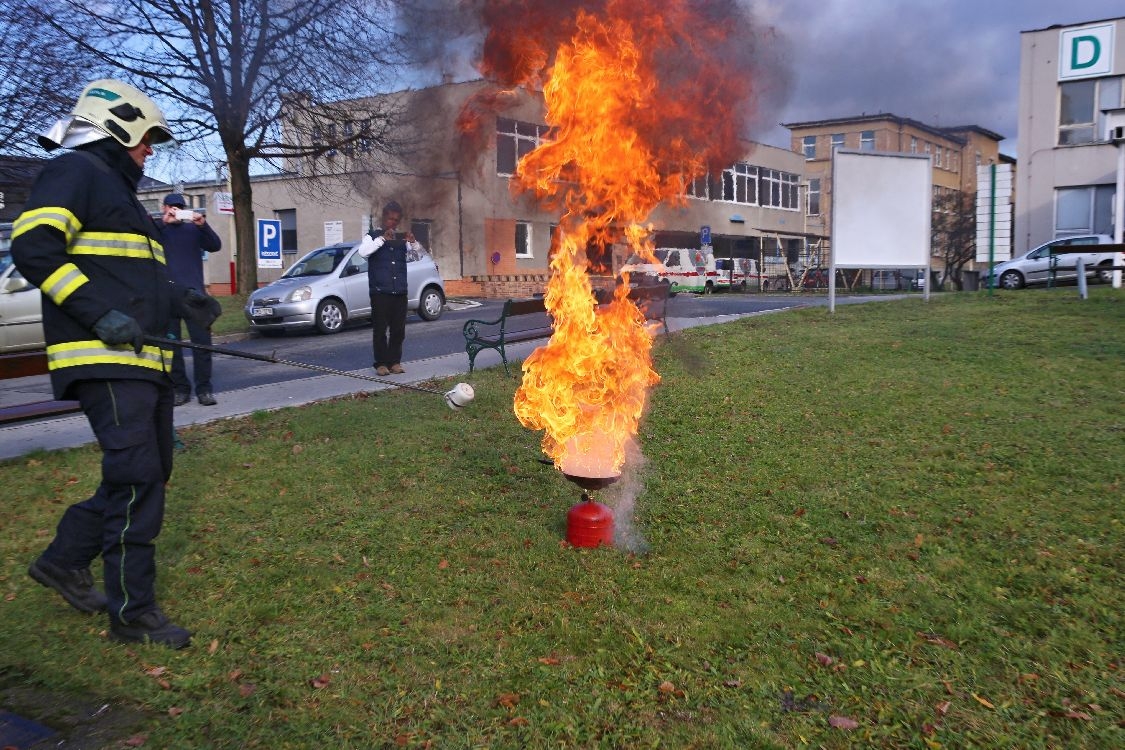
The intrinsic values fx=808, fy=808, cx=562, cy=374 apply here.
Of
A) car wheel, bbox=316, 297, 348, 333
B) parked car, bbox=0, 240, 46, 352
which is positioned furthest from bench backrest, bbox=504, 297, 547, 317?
parked car, bbox=0, 240, 46, 352

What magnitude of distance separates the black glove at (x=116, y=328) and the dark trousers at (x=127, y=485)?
22cm

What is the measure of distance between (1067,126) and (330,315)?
93.6ft

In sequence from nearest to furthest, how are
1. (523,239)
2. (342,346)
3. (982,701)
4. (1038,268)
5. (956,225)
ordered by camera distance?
(982,701)
(523,239)
(342,346)
(1038,268)
(956,225)

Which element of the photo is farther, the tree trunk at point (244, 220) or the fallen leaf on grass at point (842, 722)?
the tree trunk at point (244, 220)

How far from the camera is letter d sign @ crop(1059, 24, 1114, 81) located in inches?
1158

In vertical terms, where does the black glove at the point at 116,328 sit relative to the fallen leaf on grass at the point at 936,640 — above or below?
above

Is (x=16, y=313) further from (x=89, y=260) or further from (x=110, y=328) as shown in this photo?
(x=110, y=328)

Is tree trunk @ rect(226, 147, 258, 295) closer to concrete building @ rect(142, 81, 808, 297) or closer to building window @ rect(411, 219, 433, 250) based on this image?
concrete building @ rect(142, 81, 808, 297)

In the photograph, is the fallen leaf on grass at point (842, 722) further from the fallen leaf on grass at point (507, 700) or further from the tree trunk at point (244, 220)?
the tree trunk at point (244, 220)

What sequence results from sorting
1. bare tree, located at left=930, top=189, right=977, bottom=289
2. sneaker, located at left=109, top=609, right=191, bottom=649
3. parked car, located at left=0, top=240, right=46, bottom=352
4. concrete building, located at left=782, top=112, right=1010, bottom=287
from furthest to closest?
concrete building, located at left=782, top=112, right=1010, bottom=287
bare tree, located at left=930, top=189, right=977, bottom=289
parked car, located at left=0, top=240, right=46, bottom=352
sneaker, located at left=109, top=609, right=191, bottom=649

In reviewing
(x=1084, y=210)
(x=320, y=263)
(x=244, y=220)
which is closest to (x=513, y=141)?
(x=320, y=263)

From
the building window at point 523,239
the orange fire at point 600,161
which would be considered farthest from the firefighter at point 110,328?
the building window at point 523,239

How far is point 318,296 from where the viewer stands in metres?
16.2

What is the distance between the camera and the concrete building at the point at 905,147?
161 ft
